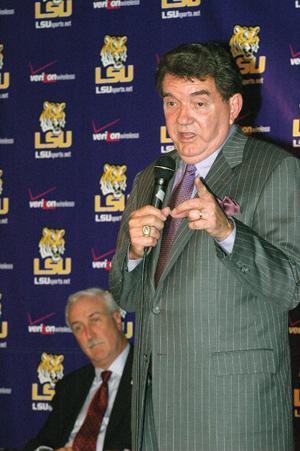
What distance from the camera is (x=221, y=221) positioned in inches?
69.1

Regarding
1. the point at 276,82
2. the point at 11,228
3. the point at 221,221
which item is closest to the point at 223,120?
the point at 221,221

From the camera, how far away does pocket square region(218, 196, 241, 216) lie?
75.4 inches

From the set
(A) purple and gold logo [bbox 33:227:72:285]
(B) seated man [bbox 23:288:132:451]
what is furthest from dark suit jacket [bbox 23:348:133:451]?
(A) purple and gold logo [bbox 33:227:72:285]

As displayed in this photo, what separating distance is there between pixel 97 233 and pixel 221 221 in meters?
2.59

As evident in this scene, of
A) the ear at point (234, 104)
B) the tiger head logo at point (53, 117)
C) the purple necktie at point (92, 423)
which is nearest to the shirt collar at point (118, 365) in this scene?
the purple necktie at point (92, 423)

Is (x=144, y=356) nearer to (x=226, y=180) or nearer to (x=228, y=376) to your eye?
(x=228, y=376)

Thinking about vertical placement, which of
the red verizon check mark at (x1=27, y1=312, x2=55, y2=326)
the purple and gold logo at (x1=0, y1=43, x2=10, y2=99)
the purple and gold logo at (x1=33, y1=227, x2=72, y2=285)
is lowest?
the red verizon check mark at (x1=27, y1=312, x2=55, y2=326)

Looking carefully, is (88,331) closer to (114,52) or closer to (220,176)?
(114,52)

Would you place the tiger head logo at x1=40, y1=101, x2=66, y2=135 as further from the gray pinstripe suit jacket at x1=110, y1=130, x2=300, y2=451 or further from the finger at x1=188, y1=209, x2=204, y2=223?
the finger at x1=188, y1=209, x2=204, y2=223

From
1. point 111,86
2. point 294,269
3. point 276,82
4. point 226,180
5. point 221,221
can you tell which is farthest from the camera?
point 111,86

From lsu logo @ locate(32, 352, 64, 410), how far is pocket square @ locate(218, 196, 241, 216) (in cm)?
266

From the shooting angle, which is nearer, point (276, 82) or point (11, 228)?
point (276, 82)

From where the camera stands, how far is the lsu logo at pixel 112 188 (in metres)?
4.24

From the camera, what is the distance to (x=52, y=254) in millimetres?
4375
